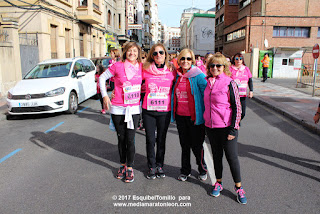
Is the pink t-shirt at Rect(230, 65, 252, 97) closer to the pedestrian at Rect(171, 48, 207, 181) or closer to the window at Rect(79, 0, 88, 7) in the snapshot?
the pedestrian at Rect(171, 48, 207, 181)

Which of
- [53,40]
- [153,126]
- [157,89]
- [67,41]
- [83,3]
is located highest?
[83,3]

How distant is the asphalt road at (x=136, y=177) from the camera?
316 centimetres

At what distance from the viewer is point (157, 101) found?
3.62 m

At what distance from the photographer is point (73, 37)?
20078 millimetres

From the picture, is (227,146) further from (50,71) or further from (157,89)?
(50,71)

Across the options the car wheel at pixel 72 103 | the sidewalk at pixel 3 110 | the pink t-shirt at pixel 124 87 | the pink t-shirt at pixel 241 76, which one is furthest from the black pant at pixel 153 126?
the sidewalk at pixel 3 110

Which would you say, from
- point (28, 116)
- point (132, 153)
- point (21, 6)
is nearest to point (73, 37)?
point (21, 6)

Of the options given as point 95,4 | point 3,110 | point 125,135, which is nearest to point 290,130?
point 125,135

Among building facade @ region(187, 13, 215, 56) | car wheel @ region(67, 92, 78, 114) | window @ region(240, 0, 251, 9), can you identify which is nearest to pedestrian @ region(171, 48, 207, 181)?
car wheel @ region(67, 92, 78, 114)

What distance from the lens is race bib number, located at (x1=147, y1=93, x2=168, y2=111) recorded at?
3615mm

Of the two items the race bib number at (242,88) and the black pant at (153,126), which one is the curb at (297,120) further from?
the black pant at (153,126)

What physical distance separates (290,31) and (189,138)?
101 feet

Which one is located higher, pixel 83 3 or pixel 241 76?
pixel 83 3

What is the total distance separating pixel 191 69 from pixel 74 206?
2185mm
